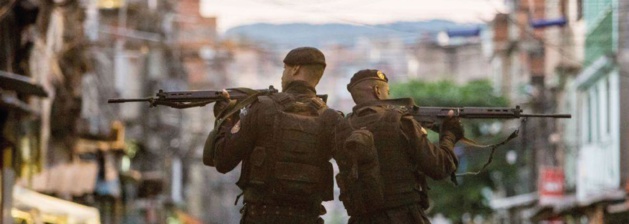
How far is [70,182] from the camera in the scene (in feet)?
123

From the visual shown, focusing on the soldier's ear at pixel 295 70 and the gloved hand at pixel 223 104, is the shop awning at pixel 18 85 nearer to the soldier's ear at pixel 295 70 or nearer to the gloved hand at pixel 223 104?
the gloved hand at pixel 223 104

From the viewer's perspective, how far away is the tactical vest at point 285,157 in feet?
43.3

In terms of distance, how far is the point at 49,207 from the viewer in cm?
2981

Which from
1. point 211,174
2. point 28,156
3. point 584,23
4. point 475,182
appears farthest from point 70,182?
point 211,174

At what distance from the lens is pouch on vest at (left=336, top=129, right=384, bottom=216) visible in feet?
41.6

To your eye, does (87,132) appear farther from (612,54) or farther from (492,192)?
(492,192)

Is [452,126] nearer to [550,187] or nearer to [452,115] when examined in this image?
[452,115]

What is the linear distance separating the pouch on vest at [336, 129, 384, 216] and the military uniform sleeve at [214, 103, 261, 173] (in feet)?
2.30

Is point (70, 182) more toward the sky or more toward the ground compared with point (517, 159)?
more toward the ground

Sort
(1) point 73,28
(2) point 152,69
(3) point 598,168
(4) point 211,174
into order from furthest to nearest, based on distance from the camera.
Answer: (4) point 211,174, (2) point 152,69, (3) point 598,168, (1) point 73,28

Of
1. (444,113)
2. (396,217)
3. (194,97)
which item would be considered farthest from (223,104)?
(444,113)

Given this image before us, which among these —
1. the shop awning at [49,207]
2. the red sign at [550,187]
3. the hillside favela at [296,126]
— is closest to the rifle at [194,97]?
the hillside favela at [296,126]

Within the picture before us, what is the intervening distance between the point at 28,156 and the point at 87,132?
948 centimetres

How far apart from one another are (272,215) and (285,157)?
16.8 inches
